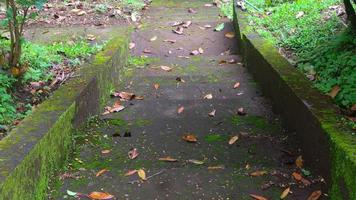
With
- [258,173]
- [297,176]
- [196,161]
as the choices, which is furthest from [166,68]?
[297,176]

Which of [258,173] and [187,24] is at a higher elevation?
[258,173]

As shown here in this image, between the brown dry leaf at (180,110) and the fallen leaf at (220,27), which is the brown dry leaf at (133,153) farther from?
the fallen leaf at (220,27)

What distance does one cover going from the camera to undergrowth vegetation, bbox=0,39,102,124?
4125 mm

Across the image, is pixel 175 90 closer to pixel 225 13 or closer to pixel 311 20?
pixel 311 20

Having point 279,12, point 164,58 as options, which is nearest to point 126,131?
point 164,58

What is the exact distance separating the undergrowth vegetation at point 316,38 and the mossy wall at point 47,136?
2119 mm

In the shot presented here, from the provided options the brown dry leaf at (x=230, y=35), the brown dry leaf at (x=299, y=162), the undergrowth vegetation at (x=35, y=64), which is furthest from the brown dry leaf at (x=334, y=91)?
the brown dry leaf at (x=230, y=35)

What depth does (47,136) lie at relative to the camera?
3.47 metres

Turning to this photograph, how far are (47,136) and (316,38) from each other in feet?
12.3

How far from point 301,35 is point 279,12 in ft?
6.06

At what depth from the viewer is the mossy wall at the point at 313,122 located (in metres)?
3.11

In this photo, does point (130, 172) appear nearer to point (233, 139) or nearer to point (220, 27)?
point (233, 139)

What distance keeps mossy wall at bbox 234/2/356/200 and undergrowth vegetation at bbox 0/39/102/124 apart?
214 centimetres

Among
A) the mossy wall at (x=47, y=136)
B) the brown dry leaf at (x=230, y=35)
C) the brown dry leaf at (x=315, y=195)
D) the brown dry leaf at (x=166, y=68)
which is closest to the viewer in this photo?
the mossy wall at (x=47, y=136)
